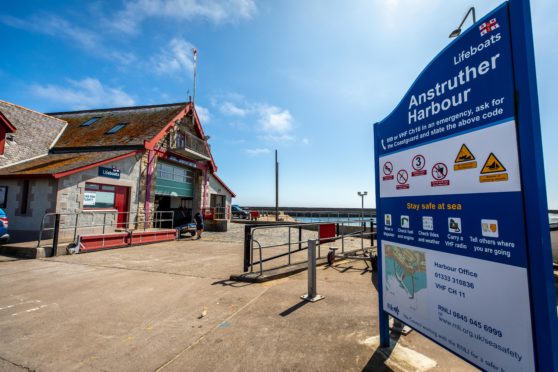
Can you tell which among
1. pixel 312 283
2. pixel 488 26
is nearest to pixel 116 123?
pixel 312 283

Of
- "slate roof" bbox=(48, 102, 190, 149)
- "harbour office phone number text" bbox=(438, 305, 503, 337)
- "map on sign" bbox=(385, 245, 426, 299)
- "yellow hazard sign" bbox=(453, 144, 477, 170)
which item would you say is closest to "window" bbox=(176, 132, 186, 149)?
"slate roof" bbox=(48, 102, 190, 149)

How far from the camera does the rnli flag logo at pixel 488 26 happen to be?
2015 millimetres

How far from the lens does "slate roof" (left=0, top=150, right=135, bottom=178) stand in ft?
36.7

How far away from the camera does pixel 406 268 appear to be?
277 centimetres

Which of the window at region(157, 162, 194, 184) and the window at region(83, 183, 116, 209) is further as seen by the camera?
the window at region(157, 162, 194, 184)

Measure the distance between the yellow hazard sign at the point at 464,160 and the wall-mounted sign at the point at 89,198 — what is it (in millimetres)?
14015

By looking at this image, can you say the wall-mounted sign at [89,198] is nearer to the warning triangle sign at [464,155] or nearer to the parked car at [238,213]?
the warning triangle sign at [464,155]

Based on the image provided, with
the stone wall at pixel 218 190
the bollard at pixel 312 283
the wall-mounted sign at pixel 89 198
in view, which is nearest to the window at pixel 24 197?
the wall-mounted sign at pixel 89 198

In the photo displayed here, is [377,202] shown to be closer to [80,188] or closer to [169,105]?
[80,188]

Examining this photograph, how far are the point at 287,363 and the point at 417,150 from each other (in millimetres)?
2495

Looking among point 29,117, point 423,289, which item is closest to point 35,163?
point 29,117

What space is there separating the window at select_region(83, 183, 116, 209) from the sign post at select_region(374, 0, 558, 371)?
44.4ft

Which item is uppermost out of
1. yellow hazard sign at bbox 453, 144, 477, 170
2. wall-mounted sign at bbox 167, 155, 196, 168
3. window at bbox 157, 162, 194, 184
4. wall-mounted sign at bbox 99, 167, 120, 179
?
wall-mounted sign at bbox 167, 155, 196, 168

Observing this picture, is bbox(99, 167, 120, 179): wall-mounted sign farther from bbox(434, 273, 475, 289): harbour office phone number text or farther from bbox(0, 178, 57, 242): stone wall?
bbox(434, 273, 475, 289): harbour office phone number text
